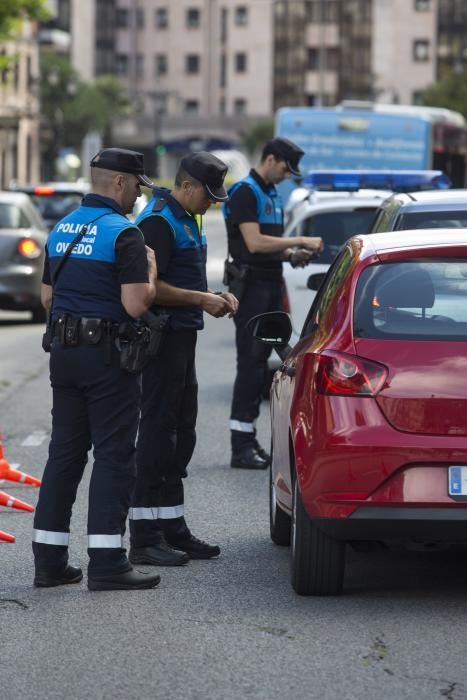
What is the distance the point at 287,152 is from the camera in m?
11.5

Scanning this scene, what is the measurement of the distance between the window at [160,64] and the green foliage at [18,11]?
89291 millimetres

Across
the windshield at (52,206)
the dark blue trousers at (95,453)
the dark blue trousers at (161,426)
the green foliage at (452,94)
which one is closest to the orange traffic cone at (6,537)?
the dark blue trousers at (161,426)

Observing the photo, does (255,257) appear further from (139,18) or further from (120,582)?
(139,18)

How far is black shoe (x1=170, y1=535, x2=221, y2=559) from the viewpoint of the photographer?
8273 mm

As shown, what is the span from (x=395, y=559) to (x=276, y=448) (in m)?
0.70

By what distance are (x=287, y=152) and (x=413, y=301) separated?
14.8 ft

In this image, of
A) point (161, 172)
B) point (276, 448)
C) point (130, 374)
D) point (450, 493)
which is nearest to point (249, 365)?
point (276, 448)

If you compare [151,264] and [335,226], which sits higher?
[151,264]

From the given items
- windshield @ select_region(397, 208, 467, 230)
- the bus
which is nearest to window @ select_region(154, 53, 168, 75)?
the bus

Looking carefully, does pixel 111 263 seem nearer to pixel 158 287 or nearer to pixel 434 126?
pixel 158 287

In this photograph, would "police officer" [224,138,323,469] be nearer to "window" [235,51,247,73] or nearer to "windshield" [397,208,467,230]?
"windshield" [397,208,467,230]

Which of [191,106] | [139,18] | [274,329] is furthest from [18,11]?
[139,18]

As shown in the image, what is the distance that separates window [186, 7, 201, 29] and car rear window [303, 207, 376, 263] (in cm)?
11436

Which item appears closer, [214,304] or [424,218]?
[214,304]
